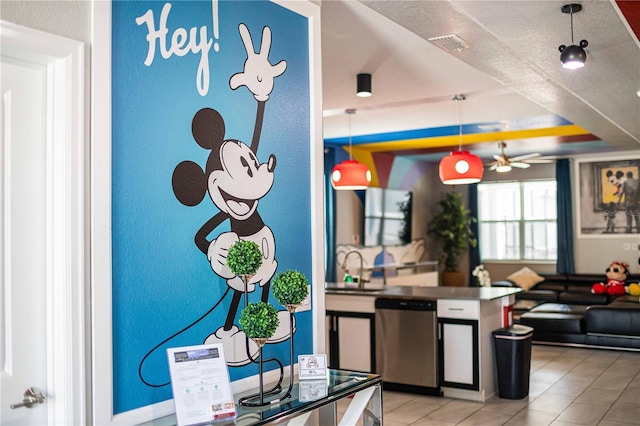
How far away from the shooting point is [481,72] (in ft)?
Answer: 18.5

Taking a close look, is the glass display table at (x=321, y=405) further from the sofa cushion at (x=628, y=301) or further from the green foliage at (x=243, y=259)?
the sofa cushion at (x=628, y=301)

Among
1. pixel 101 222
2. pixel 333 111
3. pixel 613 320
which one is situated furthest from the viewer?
pixel 613 320

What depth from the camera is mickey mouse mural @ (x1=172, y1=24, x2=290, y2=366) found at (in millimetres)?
2607

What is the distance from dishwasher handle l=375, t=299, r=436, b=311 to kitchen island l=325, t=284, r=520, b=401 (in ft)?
0.03

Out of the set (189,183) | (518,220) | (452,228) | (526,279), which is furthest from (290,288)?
(518,220)

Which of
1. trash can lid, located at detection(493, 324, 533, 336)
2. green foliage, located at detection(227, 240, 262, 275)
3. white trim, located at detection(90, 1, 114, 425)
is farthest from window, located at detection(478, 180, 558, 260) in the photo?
white trim, located at detection(90, 1, 114, 425)

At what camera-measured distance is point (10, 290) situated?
2.05 metres

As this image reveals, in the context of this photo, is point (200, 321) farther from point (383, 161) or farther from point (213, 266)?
point (383, 161)

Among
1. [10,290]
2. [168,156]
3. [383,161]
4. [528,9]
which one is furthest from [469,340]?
[383,161]

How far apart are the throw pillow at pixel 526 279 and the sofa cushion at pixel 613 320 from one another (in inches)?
104

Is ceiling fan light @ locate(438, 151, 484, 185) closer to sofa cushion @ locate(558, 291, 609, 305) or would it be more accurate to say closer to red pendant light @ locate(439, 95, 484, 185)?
red pendant light @ locate(439, 95, 484, 185)

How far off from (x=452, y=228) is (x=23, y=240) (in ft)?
34.5

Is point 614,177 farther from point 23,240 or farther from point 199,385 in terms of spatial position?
point 23,240

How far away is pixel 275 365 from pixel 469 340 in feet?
10.2
